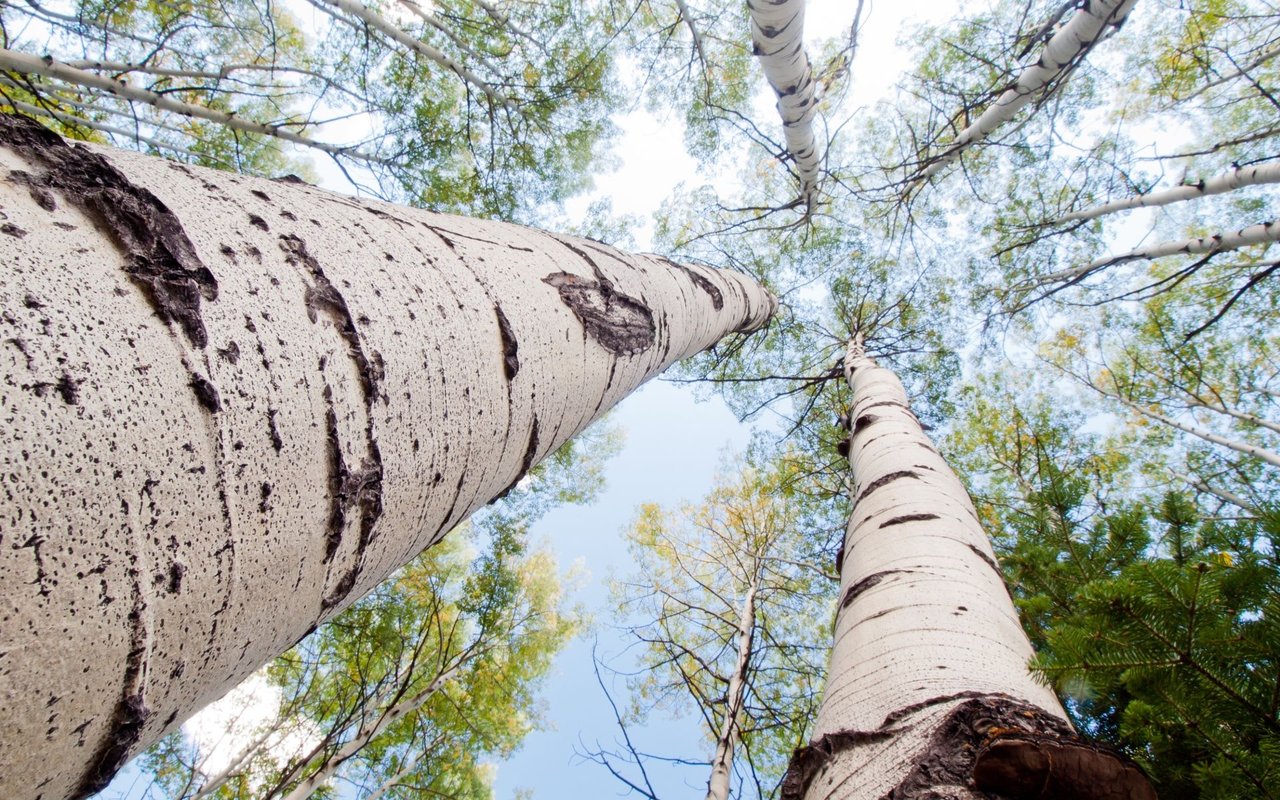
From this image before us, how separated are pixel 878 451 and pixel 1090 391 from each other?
790 centimetres

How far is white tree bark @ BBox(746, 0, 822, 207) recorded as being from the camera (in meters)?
2.73

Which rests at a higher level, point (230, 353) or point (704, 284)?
point (704, 284)

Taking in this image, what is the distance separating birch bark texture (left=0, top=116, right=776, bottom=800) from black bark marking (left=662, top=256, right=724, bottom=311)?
148 cm

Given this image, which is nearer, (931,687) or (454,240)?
(931,687)

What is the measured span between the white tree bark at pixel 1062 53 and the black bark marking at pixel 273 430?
3.68 m

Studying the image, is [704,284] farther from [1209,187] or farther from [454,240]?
[1209,187]

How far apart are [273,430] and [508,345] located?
1.24 feet

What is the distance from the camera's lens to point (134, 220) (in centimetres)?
47

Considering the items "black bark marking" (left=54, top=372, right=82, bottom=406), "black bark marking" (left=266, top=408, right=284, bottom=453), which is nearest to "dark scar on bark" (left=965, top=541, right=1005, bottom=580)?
"black bark marking" (left=266, top=408, right=284, bottom=453)

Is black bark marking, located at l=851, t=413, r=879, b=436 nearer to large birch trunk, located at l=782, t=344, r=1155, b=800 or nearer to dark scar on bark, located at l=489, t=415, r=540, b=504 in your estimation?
large birch trunk, located at l=782, t=344, r=1155, b=800

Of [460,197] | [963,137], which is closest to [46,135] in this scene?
[963,137]

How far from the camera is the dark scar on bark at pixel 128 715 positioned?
391 millimetres

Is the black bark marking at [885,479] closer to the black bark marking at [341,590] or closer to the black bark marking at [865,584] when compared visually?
the black bark marking at [865,584]

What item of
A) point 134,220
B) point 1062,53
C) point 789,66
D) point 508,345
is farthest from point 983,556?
point 1062,53
